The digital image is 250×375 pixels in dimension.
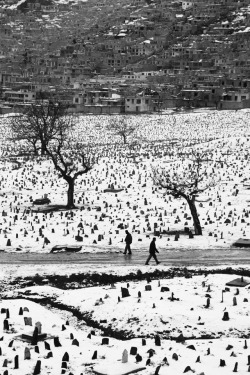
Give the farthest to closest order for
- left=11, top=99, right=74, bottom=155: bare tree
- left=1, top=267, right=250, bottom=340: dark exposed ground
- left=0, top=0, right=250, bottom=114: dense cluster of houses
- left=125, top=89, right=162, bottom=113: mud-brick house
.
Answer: left=0, top=0, right=250, bottom=114: dense cluster of houses, left=125, top=89, right=162, bottom=113: mud-brick house, left=11, top=99, right=74, bottom=155: bare tree, left=1, top=267, right=250, bottom=340: dark exposed ground

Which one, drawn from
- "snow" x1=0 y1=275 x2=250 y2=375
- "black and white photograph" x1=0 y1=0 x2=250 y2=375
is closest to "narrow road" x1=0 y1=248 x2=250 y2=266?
"black and white photograph" x1=0 y1=0 x2=250 y2=375

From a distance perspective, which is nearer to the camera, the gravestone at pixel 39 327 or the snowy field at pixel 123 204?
the gravestone at pixel 39 327

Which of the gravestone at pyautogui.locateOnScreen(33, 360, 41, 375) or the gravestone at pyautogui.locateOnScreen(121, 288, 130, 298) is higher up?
the gravestone at pyautogui.locateOnScreen(121, 288, 130, 298)

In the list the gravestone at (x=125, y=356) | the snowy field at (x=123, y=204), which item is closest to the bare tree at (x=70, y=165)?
the snowy field at (x=123, y=204)

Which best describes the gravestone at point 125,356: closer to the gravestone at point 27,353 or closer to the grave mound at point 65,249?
the gravestone at point 27,353

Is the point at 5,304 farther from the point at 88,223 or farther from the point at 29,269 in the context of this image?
the point at 88,223

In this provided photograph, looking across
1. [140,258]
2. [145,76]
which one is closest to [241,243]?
[140,258]

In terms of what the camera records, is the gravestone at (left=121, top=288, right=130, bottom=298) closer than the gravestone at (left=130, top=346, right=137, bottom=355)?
No

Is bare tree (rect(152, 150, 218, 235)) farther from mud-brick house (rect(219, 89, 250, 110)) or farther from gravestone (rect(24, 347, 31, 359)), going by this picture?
mud-brick house (rect(219, 89, 250, 110))
